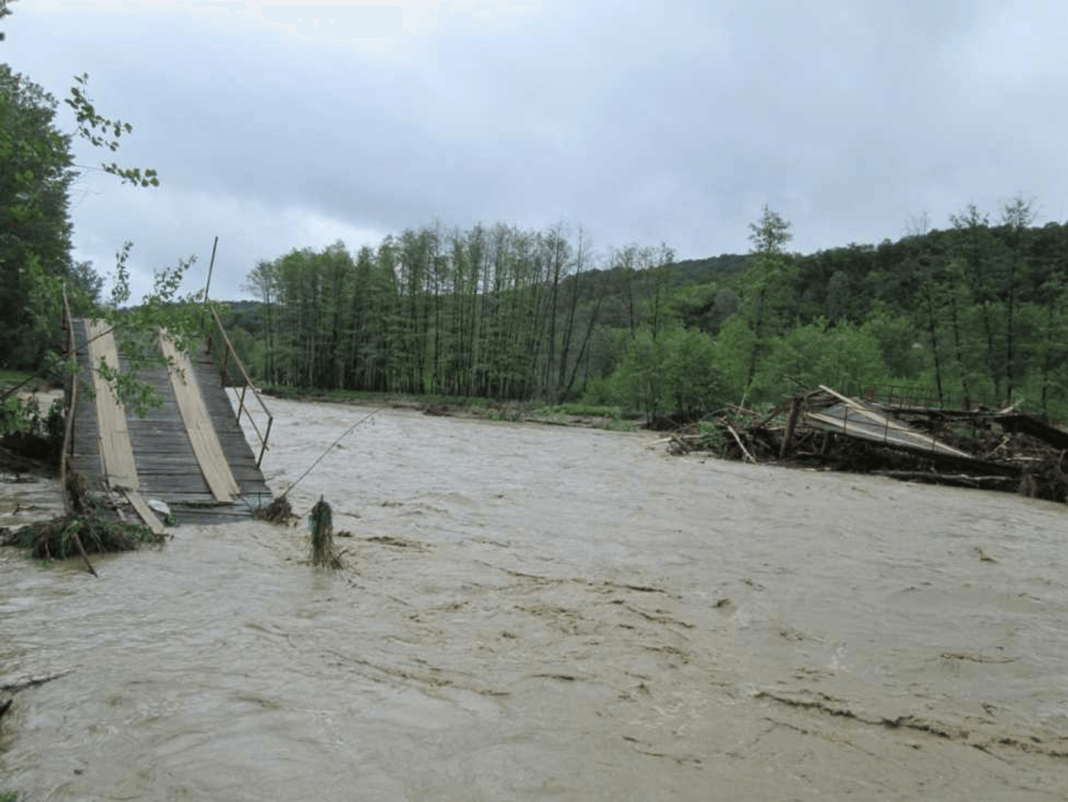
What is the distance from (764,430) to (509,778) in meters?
19.5

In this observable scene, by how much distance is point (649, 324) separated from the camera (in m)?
51.5

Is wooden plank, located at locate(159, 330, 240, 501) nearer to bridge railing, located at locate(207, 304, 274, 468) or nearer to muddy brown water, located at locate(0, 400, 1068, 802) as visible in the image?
bridge railing, located at locate(207, 304, 274, 468)

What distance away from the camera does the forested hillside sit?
3114cm

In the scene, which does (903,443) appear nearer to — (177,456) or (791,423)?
(791,423)

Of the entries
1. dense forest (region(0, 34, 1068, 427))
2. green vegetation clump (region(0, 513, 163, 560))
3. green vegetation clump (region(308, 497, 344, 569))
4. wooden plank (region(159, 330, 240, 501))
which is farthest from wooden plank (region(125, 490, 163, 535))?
dense forest (region(0, 34, 1068, 427))

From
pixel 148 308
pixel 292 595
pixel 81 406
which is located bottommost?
pixel 292 595

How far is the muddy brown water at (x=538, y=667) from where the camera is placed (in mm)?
3426

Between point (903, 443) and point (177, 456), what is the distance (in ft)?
55.6

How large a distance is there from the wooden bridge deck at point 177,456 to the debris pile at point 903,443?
1477 centimetres

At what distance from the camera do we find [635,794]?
3.28 meters

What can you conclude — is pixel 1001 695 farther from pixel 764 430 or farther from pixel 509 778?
pixel 764 430

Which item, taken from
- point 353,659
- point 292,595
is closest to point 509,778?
point 353,659

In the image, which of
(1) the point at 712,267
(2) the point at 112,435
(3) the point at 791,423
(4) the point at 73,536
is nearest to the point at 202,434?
(2) the point at 112,435

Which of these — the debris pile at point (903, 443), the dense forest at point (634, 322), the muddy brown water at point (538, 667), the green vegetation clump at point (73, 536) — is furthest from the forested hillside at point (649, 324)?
the green vegetation clump at point (73, 536)
